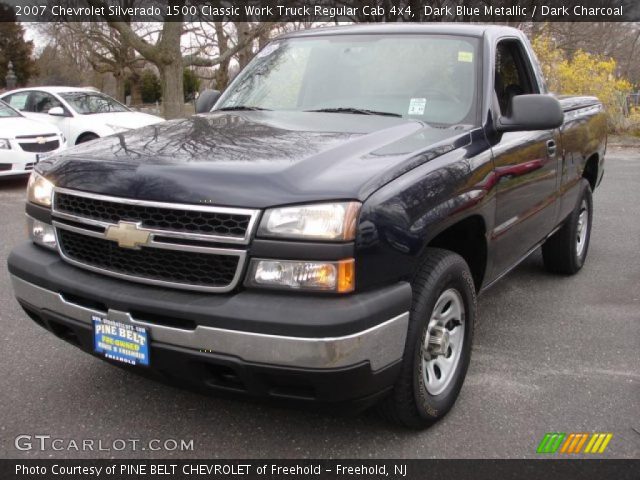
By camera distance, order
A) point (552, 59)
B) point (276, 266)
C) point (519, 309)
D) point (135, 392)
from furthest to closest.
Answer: point (552, 59) → point (519, 309) → point (135, 392) → point (276, 266)

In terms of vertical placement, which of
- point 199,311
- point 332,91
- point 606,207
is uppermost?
point 332,91

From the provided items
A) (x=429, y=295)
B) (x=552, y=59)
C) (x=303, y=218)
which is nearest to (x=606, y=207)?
(x=429, y=295)

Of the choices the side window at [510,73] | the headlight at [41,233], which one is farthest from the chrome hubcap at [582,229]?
the headlight at [41,233]

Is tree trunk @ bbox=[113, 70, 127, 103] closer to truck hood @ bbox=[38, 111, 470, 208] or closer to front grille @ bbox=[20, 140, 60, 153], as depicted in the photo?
front grille @ bbox=[20, 140, 60, 153]

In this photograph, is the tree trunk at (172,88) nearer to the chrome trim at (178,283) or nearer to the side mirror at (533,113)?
the side mirror at (533,113)

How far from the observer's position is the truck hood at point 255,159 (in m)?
2.39

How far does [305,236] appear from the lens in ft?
7.60

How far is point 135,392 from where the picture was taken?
10.8ft

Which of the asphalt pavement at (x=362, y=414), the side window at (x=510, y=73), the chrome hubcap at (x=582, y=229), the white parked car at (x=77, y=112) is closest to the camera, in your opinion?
the asphalt pavement at (x=362, y=414)

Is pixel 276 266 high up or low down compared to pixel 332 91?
down

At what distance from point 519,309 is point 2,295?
3.78 m

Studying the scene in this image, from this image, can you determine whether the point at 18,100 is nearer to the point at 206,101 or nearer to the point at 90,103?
the point at 90,103

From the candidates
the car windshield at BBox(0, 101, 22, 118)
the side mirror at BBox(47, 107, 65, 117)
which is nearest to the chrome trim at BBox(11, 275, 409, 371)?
the car windshield at BBox(0, 101, 22, 118)

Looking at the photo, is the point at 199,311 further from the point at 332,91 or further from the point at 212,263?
the point at 332,91
